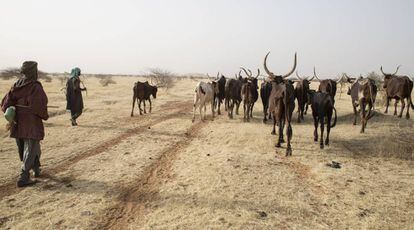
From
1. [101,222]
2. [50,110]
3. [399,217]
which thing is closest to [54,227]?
[101,222]

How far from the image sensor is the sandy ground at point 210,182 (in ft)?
15.9

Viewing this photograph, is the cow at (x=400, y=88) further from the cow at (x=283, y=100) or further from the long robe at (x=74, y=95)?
the long robe at (x=74, y=95)

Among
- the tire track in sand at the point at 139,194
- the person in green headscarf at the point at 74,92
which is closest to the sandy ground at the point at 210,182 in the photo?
the tire track in sand at the point at 139,194

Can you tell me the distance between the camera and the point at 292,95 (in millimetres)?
8867

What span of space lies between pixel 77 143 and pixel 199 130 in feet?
14.1

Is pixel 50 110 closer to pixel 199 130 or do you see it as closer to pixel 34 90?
pixel 199 130

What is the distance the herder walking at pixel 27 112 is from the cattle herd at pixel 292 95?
5475 millimetres

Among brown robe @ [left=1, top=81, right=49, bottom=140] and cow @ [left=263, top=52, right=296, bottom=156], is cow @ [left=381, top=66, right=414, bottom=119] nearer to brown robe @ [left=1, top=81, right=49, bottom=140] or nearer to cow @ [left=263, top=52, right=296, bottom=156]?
cow @ [left=263, top=52, right=296, bottom=156]

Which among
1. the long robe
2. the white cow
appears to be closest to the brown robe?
the long robe

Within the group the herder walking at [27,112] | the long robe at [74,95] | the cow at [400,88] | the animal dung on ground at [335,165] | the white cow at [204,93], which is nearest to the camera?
the herder walking at [27,112]

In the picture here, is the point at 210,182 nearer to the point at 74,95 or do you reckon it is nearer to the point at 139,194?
the point at 139,194

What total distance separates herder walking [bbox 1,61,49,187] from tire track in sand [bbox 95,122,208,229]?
6.20 ft

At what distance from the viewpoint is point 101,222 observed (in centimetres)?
473

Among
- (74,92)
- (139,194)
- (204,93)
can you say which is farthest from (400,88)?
(74,92)
